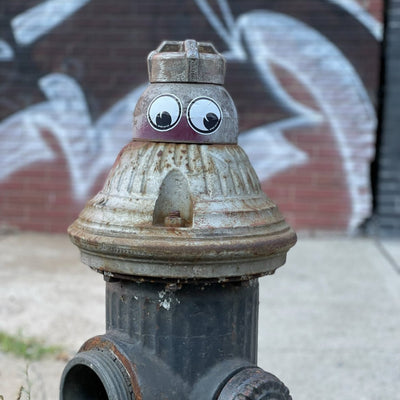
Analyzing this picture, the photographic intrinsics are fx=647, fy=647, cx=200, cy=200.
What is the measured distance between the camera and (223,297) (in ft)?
7.17

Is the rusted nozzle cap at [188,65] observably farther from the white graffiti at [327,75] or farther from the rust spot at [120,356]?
the white graffiti at [327,75]

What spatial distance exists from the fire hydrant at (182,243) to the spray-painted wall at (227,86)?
14.3 ft

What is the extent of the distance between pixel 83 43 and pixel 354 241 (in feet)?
11.3

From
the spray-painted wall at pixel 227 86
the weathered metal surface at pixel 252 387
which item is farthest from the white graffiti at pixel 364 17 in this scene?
the weathered metal surface at pixel 252 387

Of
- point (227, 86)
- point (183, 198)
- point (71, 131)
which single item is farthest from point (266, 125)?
point (183, 198)

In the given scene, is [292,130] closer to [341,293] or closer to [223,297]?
[341,293]

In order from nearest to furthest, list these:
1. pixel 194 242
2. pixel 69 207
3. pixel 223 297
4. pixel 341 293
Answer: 1. pixel 194 242
2. pixel 223 297
3. pixel 341 293
4. pixel 69 207

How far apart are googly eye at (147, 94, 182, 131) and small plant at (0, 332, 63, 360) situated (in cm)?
201

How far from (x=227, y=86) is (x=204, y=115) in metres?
4.44

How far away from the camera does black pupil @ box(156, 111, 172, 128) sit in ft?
7.18

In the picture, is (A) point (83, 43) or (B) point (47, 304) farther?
(A) point (83, 43)

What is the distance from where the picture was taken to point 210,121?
2.20 m

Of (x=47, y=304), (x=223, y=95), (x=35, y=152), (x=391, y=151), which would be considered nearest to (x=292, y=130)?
(x=391, y=151)

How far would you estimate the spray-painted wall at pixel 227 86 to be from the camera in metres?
6.45
